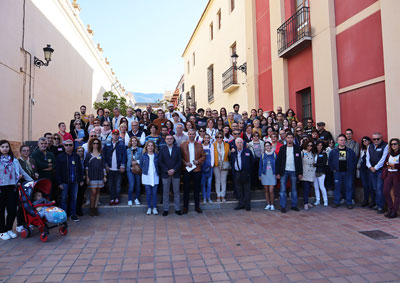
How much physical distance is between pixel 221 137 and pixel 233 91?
882cm

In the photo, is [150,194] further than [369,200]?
No

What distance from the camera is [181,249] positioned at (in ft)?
14.9

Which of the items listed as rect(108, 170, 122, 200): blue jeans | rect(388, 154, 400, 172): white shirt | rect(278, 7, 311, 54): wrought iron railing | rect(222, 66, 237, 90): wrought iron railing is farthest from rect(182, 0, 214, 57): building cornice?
rect(388, 154, 400, 172): white shirt

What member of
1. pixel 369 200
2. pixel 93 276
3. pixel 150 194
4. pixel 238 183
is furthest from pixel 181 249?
pixel 369 200

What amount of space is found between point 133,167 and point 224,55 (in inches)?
472

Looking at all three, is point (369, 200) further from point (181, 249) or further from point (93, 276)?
point (93, 276)

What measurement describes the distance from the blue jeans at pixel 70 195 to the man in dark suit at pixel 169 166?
1964 millimetres

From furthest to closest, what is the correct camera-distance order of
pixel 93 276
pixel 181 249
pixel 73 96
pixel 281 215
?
pixel 73 96
pixel 281 215
pixel 181 249
pixel 93 276

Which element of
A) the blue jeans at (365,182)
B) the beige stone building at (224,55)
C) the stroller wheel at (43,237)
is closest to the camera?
the stroller wheel at (43,237)

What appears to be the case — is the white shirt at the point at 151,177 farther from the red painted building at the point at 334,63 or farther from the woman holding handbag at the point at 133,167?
the red painted building at the point at 334,63

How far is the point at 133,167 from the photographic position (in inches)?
275

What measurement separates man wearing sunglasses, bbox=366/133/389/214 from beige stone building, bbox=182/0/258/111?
6.89 meters

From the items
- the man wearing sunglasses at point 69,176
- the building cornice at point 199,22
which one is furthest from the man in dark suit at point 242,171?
the building cornice at point 199,22

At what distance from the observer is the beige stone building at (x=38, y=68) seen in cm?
862
